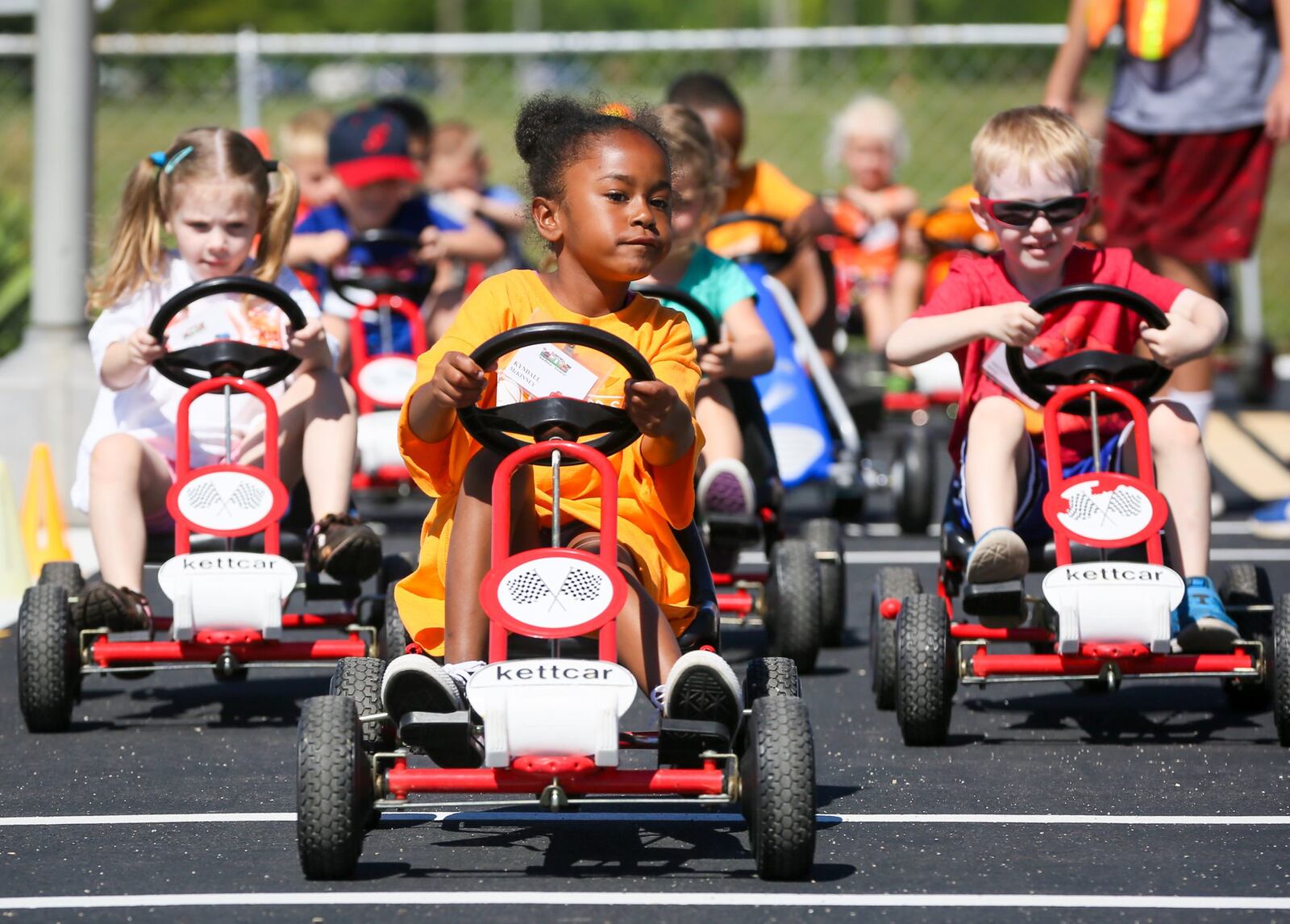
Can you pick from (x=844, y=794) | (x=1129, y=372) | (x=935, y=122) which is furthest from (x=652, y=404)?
(x=935, y=122)

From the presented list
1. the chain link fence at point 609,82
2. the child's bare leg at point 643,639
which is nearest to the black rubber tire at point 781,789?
the child's bare leg at point 643,639

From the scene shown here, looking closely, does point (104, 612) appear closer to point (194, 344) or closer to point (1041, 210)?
point (194, 344)

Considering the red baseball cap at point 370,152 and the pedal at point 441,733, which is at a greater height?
the red baseball cap at point 370,152

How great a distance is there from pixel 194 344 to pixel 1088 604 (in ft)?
8.30

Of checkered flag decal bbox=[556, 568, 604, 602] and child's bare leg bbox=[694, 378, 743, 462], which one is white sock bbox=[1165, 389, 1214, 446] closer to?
child's bare leg bbox=[694, 378, 743, 462]

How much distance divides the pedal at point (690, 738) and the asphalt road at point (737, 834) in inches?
9.2

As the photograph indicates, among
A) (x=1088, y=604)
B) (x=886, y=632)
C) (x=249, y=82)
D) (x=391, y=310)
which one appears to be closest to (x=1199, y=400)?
(x=886, y=632)

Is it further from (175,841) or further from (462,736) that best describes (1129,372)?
(175,841)

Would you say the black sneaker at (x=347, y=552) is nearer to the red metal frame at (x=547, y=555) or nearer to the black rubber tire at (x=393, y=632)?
the black rubber tire at (x=393, y=632)

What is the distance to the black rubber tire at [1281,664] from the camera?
5.04 m

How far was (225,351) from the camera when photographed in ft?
18.6

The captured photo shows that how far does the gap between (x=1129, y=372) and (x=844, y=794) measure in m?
1.36

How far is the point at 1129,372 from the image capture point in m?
5.39

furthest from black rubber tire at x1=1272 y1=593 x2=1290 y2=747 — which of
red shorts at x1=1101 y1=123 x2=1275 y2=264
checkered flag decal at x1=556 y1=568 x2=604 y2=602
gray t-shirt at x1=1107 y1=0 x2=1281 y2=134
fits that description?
gray t-shirt at x1=1107 y1=0 x2=1281 y2=134
